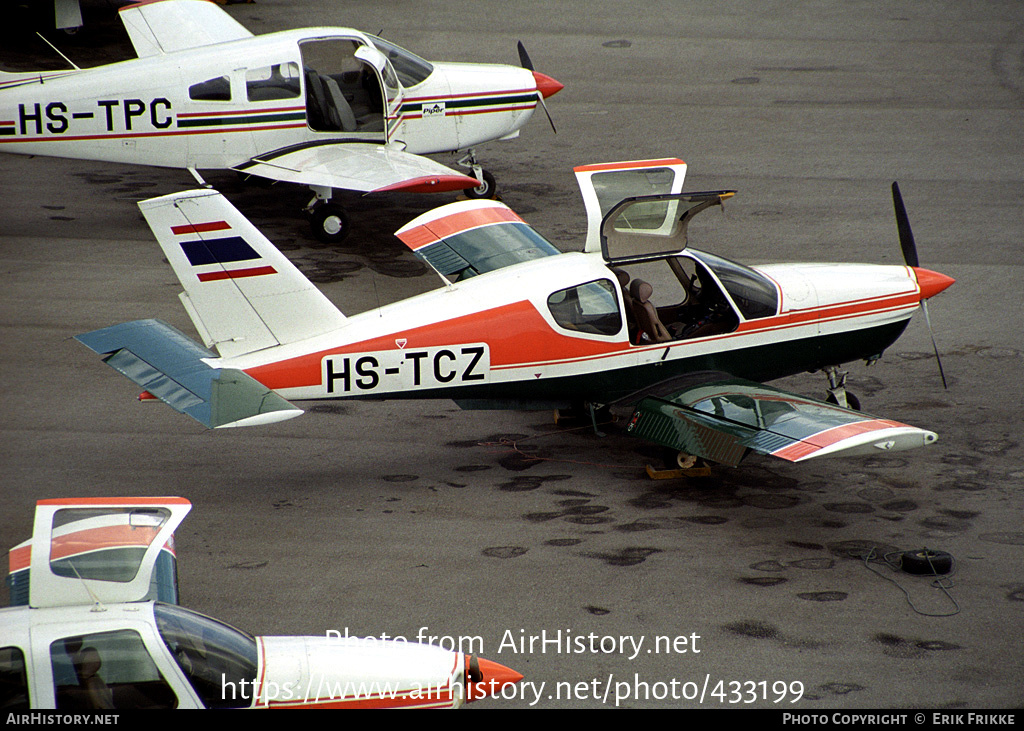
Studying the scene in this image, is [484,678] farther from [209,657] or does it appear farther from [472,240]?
[472,240]

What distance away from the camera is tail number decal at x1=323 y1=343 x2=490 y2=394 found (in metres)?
9.58

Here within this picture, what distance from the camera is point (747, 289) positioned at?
10.5 meters

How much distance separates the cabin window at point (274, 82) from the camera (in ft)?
51.9

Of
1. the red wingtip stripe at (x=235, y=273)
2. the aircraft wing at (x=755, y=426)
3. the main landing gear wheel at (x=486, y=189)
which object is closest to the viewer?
the aircraft wing at (x=755, y=426)

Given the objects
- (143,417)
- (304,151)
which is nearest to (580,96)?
(304,151)

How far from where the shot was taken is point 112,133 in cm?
1556

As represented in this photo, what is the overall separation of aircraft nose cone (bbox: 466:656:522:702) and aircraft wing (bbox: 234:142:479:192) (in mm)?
9786

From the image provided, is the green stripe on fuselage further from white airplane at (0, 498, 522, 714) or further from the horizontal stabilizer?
white airplane at (0, 498, 522, 714)

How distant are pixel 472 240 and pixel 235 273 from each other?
344 cm

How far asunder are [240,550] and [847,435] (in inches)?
204

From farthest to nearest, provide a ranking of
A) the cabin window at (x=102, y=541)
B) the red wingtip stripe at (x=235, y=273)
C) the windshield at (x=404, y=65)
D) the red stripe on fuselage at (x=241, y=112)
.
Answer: the windshield at (x=404, y=65) → the red stripe on fuselage at (x=241, y=112) → the red wingtip stripe at (x=235, y=273) → the cabin window at (x=102, y=541)

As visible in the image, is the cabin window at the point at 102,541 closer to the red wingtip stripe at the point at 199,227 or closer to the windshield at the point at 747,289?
the red wingtip stripe at the point at 199,227

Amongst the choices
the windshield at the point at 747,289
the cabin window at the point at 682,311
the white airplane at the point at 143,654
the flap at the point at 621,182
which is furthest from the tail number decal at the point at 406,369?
the white airplane at the point at 143,654

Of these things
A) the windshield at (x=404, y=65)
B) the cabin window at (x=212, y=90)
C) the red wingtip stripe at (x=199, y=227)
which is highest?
the windshield at (x=404, y=65)
